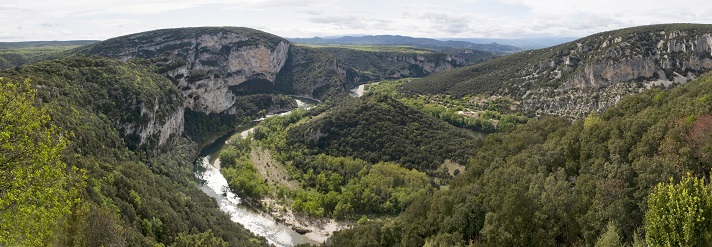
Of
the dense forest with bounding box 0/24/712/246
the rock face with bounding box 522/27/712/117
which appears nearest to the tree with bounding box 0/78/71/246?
the dense forest with bounding box 0/24/712/246

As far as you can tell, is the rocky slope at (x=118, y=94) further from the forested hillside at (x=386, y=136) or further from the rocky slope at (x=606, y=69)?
the rocky slope at (x=606, y=69)

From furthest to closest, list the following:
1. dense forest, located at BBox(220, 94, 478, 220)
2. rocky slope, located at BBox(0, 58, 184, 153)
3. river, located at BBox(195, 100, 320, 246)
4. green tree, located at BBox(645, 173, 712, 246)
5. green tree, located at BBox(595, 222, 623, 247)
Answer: rocky slope, located at BBox(0, 58, 184, 153) → dense forest, located at BBox(220, 94, 478, 220) → river, located at BBox(195, 100, 320, 246) → green tree, located at BBox(595, 222, 623, 247) → green tree, located at BBox(645, 173, 712, 246)

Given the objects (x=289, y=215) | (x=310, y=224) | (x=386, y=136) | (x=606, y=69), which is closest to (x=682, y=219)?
(x=310, y=224)

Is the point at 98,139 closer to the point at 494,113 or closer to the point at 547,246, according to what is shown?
the point at 547,246

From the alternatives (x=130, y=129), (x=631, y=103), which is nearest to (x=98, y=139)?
(x=130, y=129)

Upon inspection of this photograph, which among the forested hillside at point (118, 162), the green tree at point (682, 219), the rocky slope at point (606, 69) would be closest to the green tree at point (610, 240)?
the green tree at point (682, 219)

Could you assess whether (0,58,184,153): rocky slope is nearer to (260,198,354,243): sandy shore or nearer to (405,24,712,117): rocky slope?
(260,198,354,243): sandy shore
